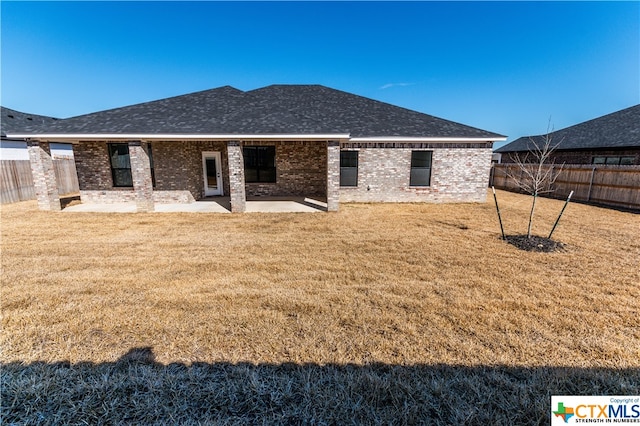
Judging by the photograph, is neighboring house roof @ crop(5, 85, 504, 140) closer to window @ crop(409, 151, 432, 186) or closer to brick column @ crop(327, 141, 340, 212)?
brick column @ crop(327, 141, 340, 212)

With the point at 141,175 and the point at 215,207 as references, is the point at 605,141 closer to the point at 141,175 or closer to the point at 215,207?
the point at 215,207

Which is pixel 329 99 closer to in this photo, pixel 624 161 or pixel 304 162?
pixel 304 162

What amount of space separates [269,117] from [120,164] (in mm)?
7020

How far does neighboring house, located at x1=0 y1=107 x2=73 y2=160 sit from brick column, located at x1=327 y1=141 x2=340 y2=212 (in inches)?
678

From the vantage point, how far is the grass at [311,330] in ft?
7.84

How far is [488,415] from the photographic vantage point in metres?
2.26

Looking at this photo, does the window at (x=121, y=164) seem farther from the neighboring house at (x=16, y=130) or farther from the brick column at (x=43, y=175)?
the neighboring house at (x=16, y=130)

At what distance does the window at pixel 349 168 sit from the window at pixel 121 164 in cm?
866

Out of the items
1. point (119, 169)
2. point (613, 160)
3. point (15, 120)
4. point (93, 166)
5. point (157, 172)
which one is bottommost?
point (157, 172)

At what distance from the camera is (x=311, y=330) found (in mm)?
3379

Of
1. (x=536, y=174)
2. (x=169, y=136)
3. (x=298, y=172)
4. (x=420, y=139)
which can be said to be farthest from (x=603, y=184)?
(x=169, y=136)

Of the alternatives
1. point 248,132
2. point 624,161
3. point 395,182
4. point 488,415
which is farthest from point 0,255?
point 624,161

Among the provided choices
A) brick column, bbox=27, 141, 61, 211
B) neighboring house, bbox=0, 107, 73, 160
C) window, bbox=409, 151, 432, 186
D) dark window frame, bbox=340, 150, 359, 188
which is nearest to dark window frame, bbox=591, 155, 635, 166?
window, bbox=409, 151, 432, 186

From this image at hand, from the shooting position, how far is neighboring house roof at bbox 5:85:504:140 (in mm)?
10289
